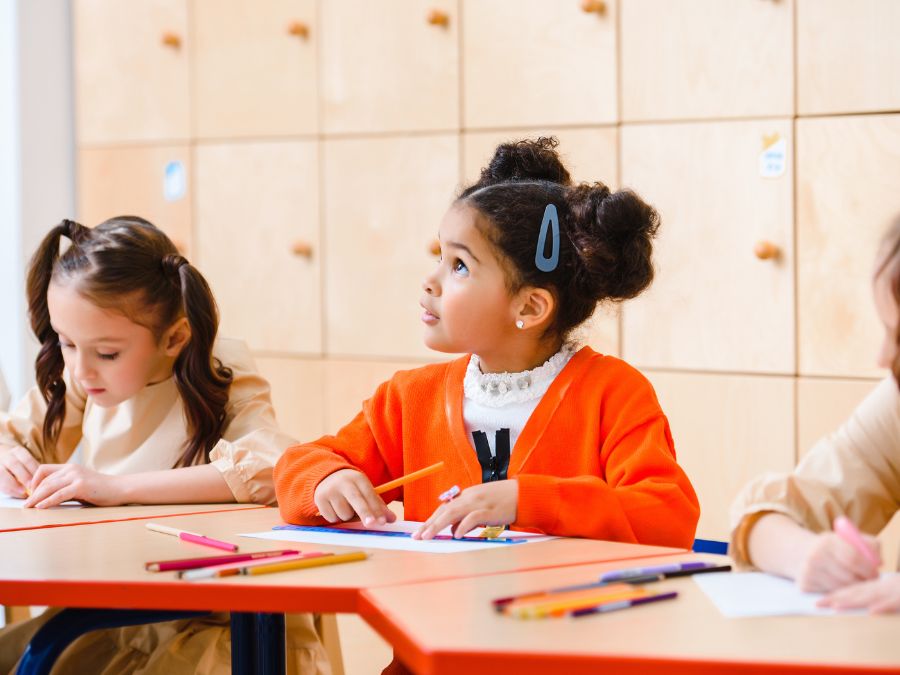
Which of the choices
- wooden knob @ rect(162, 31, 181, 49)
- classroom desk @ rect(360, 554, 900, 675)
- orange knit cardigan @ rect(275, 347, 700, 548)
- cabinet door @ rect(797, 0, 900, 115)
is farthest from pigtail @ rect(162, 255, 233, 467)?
wooden knob @ rect(162, 31, 181, 49)

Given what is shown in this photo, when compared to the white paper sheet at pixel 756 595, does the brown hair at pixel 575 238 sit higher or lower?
higher

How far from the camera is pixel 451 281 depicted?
1.63m

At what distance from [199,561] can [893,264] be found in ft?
2.38

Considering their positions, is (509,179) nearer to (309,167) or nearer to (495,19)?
(495,19)

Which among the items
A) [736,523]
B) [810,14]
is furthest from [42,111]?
[736,523]

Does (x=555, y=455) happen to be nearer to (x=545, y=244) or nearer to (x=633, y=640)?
(x=545, y=244)

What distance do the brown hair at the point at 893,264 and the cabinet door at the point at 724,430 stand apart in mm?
1435

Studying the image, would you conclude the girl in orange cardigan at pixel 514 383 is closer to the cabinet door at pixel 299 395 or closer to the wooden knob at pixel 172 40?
the cabinet door at pixel 299 395

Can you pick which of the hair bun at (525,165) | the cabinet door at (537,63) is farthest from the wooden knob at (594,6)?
the hair bun at (525,165)

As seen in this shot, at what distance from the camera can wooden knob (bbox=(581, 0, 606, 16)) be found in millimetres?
2695

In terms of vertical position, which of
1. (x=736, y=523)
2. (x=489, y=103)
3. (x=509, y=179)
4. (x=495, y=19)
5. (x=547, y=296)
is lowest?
(x=736, y=523)

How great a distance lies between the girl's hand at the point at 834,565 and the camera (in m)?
1.02

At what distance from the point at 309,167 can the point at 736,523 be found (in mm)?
2146

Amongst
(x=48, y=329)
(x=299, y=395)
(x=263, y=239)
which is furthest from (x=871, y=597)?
(x=263, y=239)
